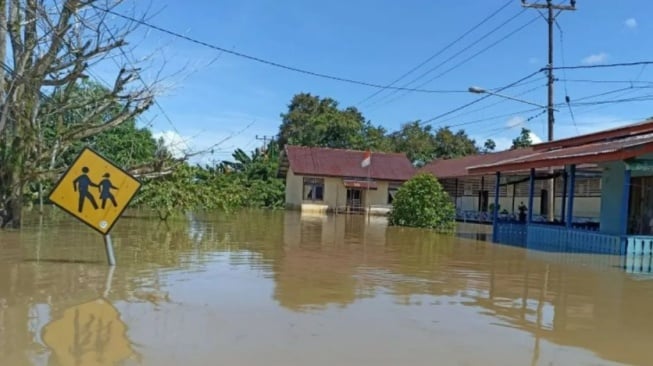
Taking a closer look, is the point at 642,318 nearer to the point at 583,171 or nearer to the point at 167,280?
the point at 167,280

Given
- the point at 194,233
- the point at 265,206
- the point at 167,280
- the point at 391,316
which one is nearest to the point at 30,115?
the point at 194,233

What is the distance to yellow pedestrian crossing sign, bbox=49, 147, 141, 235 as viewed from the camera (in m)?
9.64

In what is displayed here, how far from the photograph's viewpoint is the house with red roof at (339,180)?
141ft

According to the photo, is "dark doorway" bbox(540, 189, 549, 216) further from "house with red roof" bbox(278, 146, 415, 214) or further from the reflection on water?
the reflection on water

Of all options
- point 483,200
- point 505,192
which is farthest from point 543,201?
point 483,200

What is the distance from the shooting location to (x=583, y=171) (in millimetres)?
22266

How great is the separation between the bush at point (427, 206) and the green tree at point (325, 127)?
27408 mm

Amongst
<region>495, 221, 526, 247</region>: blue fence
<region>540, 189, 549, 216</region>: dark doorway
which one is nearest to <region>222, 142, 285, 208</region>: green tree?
<region>540, 189, 549, 216</region>: dark doorway

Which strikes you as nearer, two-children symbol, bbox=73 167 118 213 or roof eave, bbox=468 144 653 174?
two-children symbol, bbox=73 167 118 213

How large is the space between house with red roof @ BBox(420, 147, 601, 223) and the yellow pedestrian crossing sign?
21623 millimetres

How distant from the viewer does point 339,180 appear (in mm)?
43844

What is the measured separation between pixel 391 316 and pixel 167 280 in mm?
3861

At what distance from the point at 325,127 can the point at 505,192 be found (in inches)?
820

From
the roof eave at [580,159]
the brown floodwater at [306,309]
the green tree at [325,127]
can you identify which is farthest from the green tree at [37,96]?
the green tree at [325,127]
